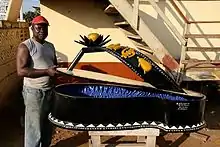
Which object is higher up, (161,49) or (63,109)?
(161,49)

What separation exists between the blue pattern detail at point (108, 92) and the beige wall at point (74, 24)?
320 centimetres

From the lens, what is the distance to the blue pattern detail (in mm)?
3492

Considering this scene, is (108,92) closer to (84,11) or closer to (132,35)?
(132,35)

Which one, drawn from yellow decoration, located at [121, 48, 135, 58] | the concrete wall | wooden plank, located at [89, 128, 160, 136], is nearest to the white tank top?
wooden plank, located at [89, 128, 160, 136]

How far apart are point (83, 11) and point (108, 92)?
3659mm


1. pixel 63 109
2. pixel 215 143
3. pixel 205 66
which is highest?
pixel 205 66

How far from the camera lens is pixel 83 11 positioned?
7.39m

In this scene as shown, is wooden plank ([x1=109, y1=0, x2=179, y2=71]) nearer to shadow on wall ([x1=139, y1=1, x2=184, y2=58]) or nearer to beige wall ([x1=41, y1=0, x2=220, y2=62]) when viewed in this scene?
shadow on wall ([x1=139, y1=1, x2=184, y2=58])

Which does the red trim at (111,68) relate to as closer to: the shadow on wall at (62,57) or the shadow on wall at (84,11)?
the shadow on wall at (62,57)

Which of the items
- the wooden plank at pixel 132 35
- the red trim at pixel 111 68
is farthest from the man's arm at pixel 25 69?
the red trim at pixel 111 68

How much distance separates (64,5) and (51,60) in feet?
11.9

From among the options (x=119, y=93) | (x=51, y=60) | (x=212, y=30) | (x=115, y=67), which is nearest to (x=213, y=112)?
(x=212, y=30)

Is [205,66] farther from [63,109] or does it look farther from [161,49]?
[63,109]

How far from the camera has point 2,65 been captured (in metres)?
7.09
